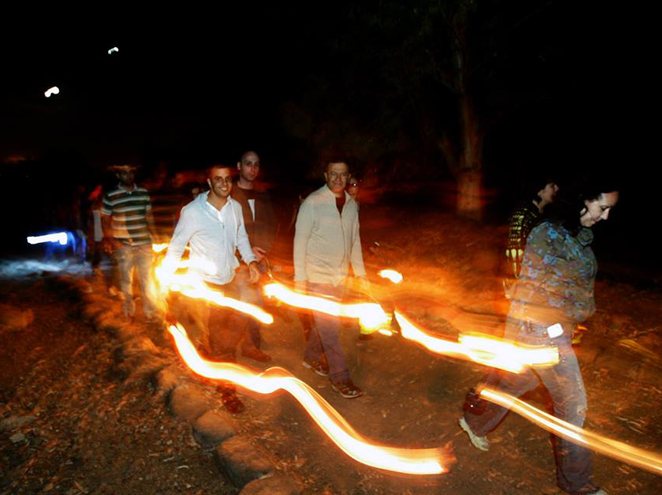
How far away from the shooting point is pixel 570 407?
3.47 m

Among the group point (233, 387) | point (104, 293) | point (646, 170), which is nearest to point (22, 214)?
point (104, 293)

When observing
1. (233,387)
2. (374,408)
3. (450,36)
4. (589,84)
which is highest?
(450,36)

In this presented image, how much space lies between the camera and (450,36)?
8758mm

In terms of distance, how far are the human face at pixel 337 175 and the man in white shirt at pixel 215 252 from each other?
3.44ft

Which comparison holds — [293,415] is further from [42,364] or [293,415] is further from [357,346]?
[42,364]

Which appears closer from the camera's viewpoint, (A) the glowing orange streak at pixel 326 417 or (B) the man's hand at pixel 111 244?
(A) the glowing orange streak at pixel 326 417

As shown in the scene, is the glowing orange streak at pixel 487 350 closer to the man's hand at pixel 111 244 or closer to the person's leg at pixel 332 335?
the person's leg at pixel 332 335

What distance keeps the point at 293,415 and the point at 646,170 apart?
1038cm

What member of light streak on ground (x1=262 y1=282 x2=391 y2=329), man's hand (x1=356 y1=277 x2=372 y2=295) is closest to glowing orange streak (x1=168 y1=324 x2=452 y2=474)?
light streak on ground (x1=262 y1=282 x2=391 y2=329)

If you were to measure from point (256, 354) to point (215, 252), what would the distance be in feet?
6.11

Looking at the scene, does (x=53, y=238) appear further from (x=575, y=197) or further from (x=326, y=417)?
(x=575, y=197)

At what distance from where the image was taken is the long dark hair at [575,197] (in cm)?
332

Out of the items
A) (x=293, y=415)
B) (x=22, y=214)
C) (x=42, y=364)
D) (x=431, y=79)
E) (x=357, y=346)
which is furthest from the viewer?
(x=22, y=214)

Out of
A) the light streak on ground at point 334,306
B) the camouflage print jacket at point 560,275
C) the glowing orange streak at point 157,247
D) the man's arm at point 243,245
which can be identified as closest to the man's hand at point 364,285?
the light streak on ground at point 334,306
